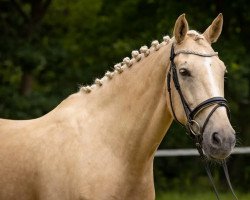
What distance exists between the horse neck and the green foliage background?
8.85 metres

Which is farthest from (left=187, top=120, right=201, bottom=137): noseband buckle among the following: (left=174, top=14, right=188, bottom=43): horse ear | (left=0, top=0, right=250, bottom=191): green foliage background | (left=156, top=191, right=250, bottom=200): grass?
(left=0, top=0, right=250, bottom=191): green foliage background

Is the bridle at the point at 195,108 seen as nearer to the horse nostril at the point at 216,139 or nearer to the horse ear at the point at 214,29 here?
the horse nostril at the point at 216,139

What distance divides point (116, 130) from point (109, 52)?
11206 mm

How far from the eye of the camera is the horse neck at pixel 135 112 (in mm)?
4836

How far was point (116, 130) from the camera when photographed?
4891 mm

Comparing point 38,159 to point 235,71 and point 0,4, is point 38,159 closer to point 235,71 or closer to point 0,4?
point 235,71

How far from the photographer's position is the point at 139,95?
491cm

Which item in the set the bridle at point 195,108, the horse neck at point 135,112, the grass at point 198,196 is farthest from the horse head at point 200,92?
the grass at point 198,196

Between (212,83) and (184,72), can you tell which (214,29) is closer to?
(184,72)

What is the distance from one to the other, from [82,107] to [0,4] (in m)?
10.8

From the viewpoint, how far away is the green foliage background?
14250 millimetres

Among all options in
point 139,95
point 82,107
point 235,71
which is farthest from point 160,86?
point 235,71

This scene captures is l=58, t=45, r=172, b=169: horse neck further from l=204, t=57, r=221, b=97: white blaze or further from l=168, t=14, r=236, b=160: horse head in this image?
l=204, t=57, r=221, b=97: white blaze

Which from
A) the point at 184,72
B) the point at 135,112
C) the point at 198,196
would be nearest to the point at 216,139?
the point at 184,72
